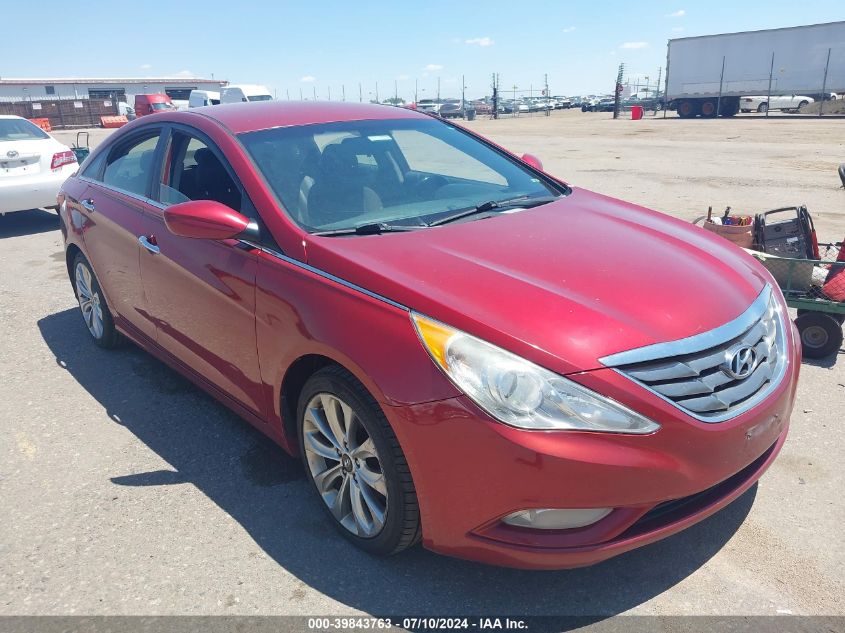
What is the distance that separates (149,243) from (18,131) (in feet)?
24.8

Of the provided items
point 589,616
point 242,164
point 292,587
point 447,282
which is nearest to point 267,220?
point 242,164

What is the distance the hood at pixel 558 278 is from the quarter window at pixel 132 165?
→ 171cm

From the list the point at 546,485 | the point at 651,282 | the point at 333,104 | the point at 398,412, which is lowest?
the point at 546,485

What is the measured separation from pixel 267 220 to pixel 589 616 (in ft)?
6.50

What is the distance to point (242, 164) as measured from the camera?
3.12 meters

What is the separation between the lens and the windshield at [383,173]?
3.05 metres

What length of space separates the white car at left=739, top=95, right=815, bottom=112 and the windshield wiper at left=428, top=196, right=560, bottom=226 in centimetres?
3701

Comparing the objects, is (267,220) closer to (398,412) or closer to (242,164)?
(242,164)

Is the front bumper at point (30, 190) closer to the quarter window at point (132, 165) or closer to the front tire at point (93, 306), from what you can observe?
the front tire at point (93, 306)

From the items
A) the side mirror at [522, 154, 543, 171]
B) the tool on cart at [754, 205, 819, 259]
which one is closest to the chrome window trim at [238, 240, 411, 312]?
the side mirror at [522, 154, 543, 171]

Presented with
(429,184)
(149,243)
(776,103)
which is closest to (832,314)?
(429,184)

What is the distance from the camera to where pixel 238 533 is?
9.38ft

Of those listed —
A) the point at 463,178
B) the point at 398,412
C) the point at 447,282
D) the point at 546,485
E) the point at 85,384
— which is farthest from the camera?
the point at 85,384

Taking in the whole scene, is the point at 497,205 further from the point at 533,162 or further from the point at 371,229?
the point at 533,162
